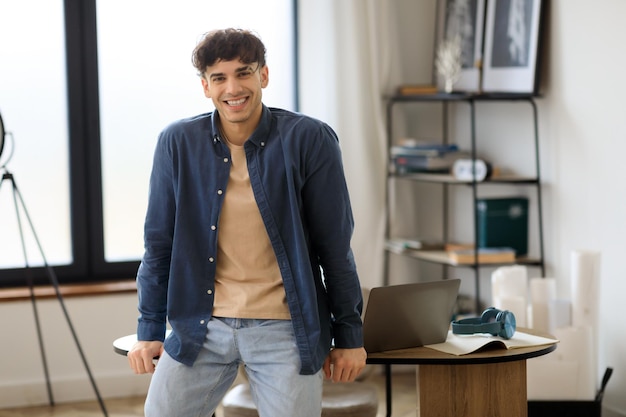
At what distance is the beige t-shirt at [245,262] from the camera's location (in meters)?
2.09

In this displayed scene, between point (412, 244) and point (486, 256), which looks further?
point (412, 244)

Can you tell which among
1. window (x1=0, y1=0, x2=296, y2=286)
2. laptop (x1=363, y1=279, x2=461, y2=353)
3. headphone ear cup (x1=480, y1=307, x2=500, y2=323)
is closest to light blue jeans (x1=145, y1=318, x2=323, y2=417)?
laptop (x1=363, y1=279, x2=461, y2=353)

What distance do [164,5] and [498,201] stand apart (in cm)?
181

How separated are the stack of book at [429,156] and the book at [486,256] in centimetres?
43

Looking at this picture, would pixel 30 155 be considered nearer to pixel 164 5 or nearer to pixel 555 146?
pixel 164 5

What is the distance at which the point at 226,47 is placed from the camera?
2.08 metres

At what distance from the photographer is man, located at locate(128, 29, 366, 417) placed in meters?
A: 2.08

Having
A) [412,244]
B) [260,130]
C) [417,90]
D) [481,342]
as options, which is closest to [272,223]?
[260,130]

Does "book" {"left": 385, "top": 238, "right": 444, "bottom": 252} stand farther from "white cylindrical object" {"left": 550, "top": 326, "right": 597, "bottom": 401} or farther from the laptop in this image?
the laptop

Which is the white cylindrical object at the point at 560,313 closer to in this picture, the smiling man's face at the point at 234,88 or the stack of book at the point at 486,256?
the stack of book at the point at 486,256

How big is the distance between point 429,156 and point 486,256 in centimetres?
55

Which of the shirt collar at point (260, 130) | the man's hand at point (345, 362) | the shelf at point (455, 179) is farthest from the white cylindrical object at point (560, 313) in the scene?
the shirt collar at point (260, 130)

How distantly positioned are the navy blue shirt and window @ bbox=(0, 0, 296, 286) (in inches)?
93.0

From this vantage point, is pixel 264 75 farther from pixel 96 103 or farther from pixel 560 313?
pixel 96 103
